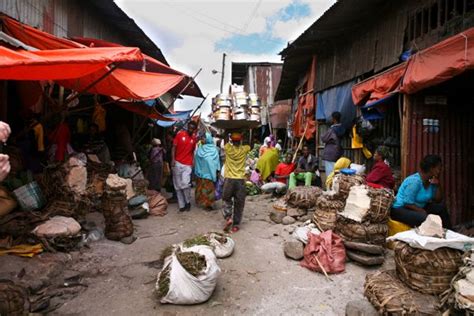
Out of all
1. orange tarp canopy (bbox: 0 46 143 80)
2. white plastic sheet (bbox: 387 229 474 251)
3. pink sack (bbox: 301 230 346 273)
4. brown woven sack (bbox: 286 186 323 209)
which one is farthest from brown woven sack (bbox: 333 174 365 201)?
orange tarp canopy (bbox: 0 46 143 80)

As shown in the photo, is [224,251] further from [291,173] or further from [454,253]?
[291,173]

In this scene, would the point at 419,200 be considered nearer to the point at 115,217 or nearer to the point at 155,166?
the point at 115,217

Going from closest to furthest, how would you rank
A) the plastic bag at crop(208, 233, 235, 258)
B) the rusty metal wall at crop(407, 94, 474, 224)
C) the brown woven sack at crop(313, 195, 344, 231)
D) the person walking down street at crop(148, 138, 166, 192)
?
the plastic bag at crop(208, 233, 235, 258) < the rusty metal wall at crop(407, 94, 474, 224) < the brown woven sack at crop(313, 195, 344, 231) < the person walking down street at crop(148, 138, 166, 192)

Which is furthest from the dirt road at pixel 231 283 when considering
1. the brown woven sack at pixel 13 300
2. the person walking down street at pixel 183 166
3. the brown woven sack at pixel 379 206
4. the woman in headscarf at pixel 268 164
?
the woman in headscarf at pixel 268 164

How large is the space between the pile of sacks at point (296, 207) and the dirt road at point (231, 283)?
2.77ft

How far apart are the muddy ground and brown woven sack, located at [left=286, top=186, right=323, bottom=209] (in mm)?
1571

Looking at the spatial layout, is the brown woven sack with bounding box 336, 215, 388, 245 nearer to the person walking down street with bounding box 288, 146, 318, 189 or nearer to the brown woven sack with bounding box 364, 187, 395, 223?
the brown woven sack with bounding box 364, 187, 395, 223

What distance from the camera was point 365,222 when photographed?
4.62 meters

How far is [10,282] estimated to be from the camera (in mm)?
3143

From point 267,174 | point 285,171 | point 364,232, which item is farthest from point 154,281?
point 267,174

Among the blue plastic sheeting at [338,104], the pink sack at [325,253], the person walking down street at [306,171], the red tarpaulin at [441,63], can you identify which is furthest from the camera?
the person walking down street at [306,171]

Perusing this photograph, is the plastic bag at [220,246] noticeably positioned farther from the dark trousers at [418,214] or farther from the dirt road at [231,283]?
the dark trousers at [418,214]

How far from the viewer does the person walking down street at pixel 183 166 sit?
7637 millimetres

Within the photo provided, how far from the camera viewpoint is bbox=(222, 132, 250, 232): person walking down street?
20.5 ft
